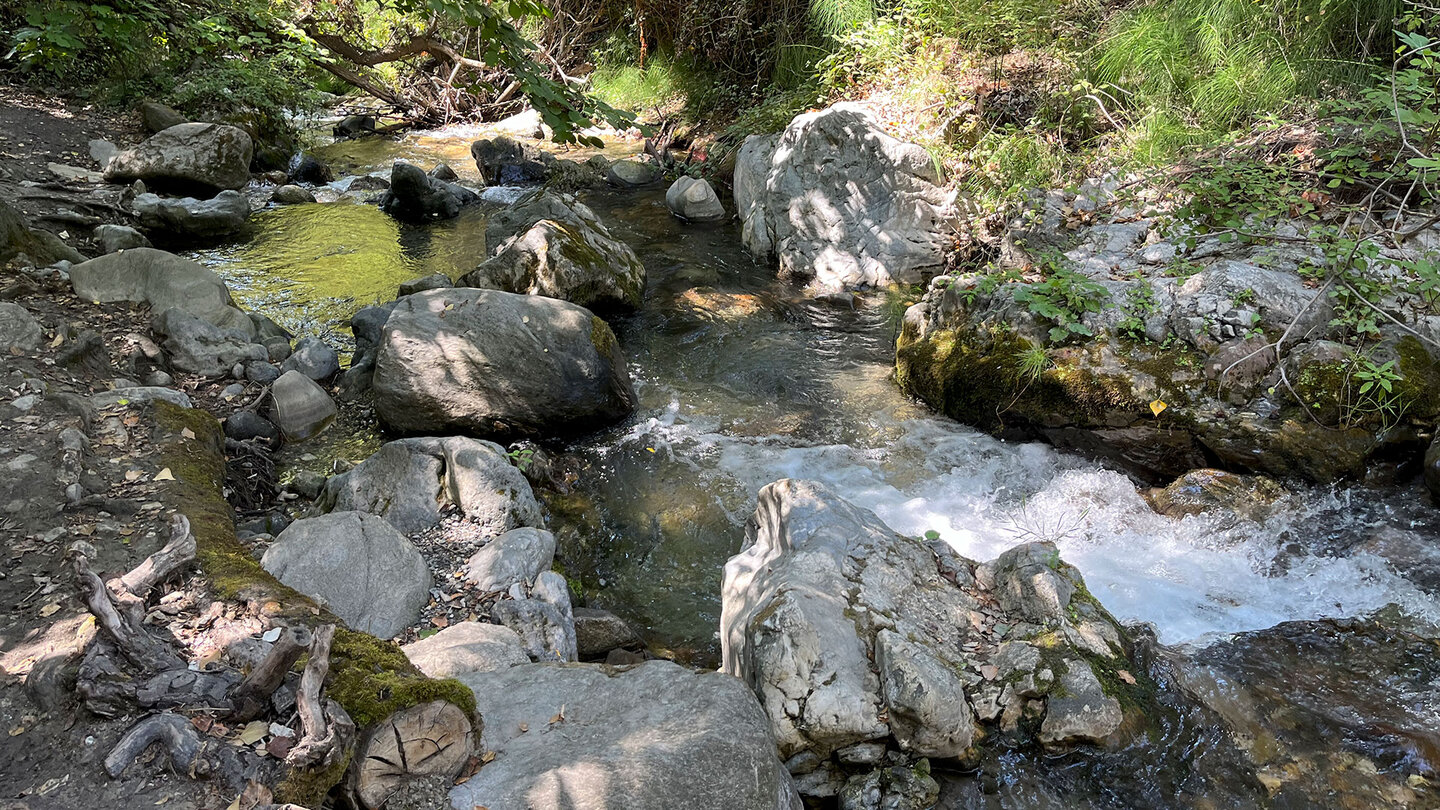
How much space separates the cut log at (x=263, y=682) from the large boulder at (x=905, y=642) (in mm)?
1697

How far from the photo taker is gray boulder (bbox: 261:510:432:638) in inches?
144

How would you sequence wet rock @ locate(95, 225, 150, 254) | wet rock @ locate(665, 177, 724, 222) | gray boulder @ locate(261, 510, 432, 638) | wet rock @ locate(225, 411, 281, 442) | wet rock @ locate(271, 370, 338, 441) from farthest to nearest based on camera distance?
wet rock @ locate(665, 177, 724, 222)
wet rock @ locate(95, 225, 150, 254)
wet rock @ locate(271, 370, 338, 441)
wet rock @ locate(225, 411, 281, 442)
gray boulder @ locate(261, 510, 432, 638)

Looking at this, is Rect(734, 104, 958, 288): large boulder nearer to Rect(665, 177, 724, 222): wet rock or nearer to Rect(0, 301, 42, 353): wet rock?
Rect(665, 177, 724, 222): wet rock

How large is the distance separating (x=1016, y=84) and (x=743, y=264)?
340 centimetres

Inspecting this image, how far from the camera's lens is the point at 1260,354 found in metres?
4.91

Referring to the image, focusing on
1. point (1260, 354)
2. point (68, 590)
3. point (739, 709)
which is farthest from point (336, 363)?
point (1260, 354)

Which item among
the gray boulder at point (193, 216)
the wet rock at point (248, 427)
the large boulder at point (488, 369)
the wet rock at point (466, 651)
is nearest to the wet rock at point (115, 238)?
the gray boulder at point (193, 216)

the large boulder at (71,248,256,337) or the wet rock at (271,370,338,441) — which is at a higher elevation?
the large boulder at (71,248,256,337)

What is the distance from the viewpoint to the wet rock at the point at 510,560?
4.11 metres

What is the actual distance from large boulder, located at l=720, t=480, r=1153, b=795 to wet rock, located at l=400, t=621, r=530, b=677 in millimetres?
972

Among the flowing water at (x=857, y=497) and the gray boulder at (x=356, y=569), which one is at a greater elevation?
the gray boulder at (x=356, y=569)

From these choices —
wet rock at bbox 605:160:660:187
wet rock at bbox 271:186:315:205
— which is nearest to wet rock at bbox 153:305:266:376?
wet rock at bbox 271:186:315:205

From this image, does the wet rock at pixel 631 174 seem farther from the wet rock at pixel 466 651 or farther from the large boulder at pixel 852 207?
the wet rock at pixel 466 651

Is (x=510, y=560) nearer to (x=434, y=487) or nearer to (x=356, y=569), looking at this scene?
(x=356, y=569)
